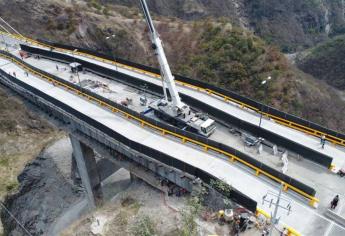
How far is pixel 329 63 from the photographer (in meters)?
145

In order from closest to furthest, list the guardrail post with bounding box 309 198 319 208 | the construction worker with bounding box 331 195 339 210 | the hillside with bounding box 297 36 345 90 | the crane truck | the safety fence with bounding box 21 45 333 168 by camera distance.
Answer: the construction worker with bounding box 331 195 339 210
the guardrail post with bounding box 309 198 319 208
the safety fence with bounding box 21 45 333 168
the crane truck
the hillside with bounding box 297 36 345 90

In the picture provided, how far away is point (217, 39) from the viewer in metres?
81.6

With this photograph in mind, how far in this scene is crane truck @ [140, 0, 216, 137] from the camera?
3938 cm

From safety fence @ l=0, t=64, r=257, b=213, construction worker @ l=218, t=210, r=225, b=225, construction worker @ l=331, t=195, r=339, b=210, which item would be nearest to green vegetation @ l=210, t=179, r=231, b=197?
safety fence @ l=0, t=64, r=257, b=213

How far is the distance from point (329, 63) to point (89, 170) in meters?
127

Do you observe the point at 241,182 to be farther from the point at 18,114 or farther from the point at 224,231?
the point at 18,114

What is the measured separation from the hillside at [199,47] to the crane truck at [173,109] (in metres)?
32.2

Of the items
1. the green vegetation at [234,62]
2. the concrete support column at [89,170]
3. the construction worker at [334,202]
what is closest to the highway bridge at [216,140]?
the construction worker at [334,202]

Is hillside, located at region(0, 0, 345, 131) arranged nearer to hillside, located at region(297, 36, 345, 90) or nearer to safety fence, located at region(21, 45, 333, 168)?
safety fence, located at region(21, 45, 333, 168)

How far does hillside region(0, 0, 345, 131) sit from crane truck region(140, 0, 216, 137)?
32.2 metres

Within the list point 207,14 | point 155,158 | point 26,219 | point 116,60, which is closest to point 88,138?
point 155,158

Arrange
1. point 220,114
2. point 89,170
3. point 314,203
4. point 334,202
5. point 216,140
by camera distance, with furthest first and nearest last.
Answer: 1. point 89,170
2. point 220,114
3. point 216,140
4. point 314,203
5. point 334,202

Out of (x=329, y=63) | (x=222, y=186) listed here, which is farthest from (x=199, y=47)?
(x=329, y=63)

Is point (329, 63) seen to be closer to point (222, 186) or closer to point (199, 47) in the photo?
point (199, 47)
